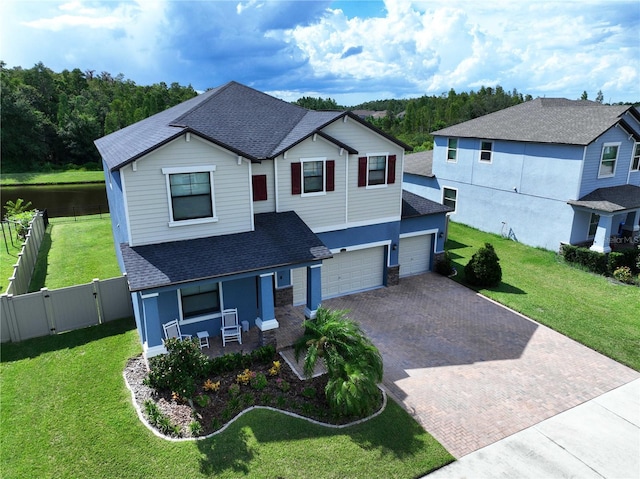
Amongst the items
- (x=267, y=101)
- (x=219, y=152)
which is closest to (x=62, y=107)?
(x=267, y=101)

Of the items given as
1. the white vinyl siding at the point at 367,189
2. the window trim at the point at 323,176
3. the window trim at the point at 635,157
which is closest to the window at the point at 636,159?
the window trim at the point at 635,157

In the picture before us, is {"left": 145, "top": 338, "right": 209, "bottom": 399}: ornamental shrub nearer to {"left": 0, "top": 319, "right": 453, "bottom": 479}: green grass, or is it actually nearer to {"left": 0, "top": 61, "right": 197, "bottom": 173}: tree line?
{"left": 0, "top": 319, "right": 453, "bottom": 479}: green grass

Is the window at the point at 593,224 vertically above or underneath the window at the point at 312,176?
underneath


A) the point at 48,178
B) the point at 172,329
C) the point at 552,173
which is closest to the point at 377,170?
the point at 172,329

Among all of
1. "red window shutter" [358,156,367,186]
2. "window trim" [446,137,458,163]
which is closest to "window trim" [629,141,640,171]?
"window trim" [446,137,458,163]

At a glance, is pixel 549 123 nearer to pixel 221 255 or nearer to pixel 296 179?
pixel 296 179

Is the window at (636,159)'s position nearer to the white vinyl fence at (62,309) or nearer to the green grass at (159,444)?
the green grass at (159,444)
